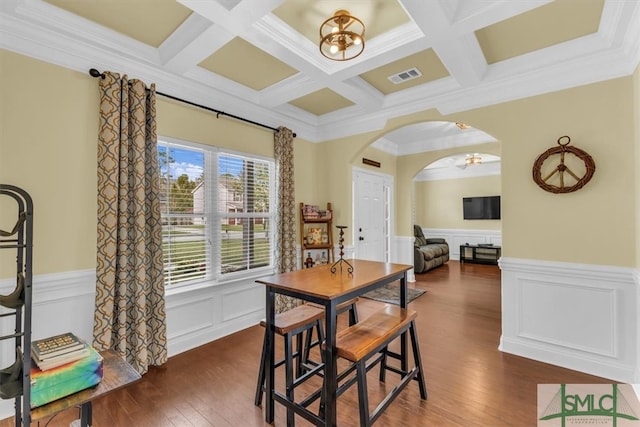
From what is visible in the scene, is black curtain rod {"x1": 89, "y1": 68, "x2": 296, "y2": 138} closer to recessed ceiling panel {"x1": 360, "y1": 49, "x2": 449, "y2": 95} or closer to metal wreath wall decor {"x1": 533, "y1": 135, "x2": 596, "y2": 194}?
recessed ceiling panel {"x1": 360, "y1": 49, "x2": 449, "y2": 95}

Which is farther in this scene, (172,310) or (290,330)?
(172,310)

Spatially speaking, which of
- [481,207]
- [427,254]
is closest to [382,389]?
[427,254]

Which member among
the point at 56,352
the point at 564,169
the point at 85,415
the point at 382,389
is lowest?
the point at 382,389

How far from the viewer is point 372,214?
5324mm

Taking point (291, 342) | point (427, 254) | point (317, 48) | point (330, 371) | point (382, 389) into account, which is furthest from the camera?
point (427, 254)

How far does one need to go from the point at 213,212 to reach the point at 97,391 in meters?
2.28

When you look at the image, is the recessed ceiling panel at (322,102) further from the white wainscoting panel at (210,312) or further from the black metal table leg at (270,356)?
the black metal table leg at (270,356)

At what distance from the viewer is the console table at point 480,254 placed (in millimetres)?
7523

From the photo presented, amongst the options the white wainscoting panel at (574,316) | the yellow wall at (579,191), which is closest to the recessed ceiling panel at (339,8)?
the yellow wall at (579,191)

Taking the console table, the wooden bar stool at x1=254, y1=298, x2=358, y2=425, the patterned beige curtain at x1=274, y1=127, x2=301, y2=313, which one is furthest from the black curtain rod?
the console table

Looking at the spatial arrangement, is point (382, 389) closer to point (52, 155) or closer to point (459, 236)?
point (52, 155)

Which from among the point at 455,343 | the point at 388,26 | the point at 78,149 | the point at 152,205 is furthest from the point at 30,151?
the point at 455,343

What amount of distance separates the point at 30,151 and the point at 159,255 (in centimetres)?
118

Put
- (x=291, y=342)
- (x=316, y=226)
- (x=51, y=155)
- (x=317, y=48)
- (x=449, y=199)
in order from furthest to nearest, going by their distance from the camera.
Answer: (x=449, y=199), (x=316, y=226), (x=317, y=48), (x=51, y=155), (x=291, y=342)
